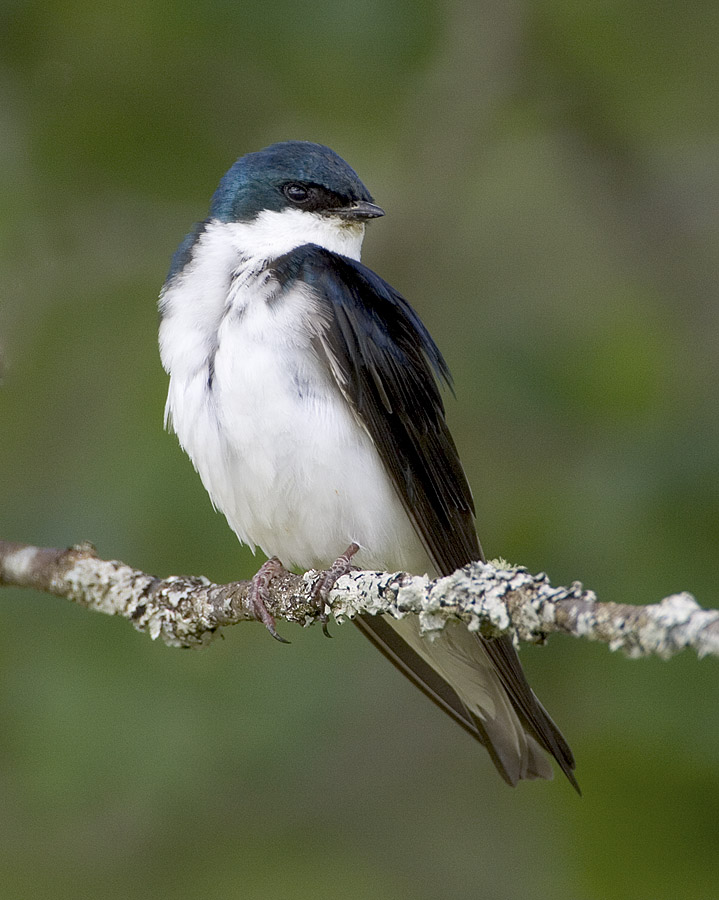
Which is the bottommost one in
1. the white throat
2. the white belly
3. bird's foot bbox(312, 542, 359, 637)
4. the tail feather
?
the tail feather

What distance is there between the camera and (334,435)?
2037 mm

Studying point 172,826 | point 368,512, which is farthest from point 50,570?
point 172,826

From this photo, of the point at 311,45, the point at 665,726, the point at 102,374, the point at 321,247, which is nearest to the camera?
the point at 665,726

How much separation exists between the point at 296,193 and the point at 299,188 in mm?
12

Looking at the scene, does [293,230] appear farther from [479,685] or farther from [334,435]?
[479,685]

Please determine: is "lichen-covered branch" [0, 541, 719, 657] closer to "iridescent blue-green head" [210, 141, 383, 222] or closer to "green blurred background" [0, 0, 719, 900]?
"green blurred background" [0, 0, 719, 900]

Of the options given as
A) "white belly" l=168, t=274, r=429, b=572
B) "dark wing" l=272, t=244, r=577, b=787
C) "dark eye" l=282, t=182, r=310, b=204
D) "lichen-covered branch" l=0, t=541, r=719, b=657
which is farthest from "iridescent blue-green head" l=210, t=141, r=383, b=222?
"lichen-covered branch" l=0, t=541, r=719, b=657

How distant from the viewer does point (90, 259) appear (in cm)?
270

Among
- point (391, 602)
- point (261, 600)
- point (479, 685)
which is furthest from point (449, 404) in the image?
point (391, 602)

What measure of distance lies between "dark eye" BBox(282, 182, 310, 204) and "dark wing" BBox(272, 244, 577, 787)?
0.23 meters

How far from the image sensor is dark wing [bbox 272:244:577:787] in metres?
2.09

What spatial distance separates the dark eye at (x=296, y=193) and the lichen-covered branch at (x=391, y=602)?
0.81 metres

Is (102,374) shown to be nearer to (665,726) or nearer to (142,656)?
(142,656)

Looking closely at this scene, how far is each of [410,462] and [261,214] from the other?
608 mm
